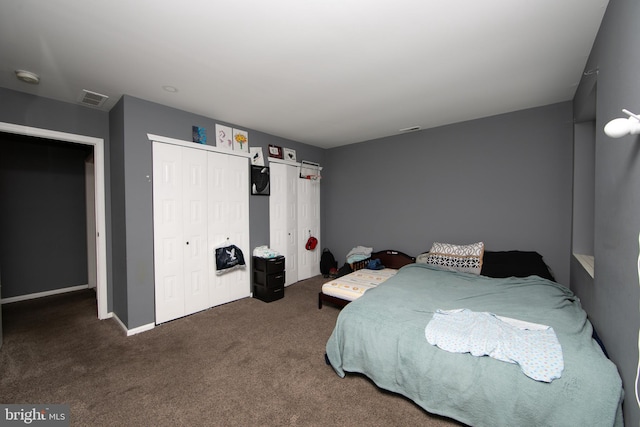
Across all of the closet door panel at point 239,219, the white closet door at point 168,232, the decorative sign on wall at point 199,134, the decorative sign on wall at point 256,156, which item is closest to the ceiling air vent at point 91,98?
the white closet door at point 168,232

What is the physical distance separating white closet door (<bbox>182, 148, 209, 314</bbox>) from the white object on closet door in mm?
1135

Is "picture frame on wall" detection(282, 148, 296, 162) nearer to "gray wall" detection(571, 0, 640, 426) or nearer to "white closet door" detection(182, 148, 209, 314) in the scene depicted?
"white closet door" detection(182, 148, 209, 314)

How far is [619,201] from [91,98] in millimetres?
4525

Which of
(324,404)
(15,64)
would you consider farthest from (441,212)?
(15,64)

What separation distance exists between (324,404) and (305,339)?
896 mm

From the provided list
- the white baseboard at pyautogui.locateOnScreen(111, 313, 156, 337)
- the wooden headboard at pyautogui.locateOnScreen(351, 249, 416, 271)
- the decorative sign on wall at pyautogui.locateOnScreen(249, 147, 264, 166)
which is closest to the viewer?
the white baseboard at pyautogui.locateOnScreen(111, 313, 156, 337)

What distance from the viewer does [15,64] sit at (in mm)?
2143

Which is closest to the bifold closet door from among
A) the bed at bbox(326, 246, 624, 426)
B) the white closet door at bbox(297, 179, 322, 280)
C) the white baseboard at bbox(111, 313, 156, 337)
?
the white baseboard at bbox(111, 313, 156, 337)

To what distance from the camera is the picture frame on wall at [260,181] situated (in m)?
3.94

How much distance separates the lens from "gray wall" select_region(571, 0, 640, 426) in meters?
1.20

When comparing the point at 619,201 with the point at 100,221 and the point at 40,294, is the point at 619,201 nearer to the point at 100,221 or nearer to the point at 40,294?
the point at 100,221

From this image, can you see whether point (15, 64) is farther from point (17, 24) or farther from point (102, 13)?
point (102, 13)

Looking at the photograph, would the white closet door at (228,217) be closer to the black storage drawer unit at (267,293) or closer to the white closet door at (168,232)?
the black storage drawer unit at (267,293)

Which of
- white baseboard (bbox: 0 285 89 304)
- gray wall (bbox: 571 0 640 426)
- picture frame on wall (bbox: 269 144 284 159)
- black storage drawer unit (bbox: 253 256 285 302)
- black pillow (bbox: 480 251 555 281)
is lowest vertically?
white baseboard (bbox: 0 285 89 304)
